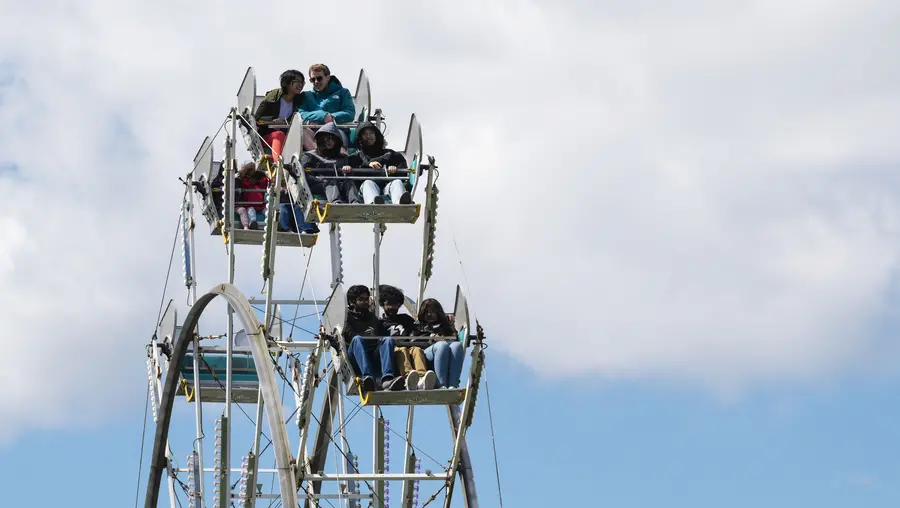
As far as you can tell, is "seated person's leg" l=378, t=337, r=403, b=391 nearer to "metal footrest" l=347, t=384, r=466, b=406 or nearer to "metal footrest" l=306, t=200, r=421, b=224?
"metal footrest" l=347, t=384, r=466, b=406

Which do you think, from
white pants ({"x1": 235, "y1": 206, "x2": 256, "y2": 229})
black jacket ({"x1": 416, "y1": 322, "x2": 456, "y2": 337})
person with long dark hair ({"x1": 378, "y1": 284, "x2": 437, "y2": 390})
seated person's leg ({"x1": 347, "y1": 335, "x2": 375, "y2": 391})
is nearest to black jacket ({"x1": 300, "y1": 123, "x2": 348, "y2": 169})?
person with long dark hair ({"x1": 378, "y1": 284, "x2": 437, "y2": 390})

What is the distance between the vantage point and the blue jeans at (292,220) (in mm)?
29875

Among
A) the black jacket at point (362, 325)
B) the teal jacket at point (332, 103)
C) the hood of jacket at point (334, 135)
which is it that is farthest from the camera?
the teal jacket at point (332, 103)

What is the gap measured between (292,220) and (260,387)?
12.4 feet

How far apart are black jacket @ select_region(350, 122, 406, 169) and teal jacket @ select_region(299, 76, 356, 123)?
79.1 inches

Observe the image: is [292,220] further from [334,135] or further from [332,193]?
[332,193]

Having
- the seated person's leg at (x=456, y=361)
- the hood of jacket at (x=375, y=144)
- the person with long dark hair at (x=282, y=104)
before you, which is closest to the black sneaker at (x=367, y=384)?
the seated person's leg at (x=456, y=361)

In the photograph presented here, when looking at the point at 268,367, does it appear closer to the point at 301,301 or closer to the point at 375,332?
the point at 375,332

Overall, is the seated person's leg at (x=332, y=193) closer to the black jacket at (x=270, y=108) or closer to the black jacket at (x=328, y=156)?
the black jacket at (x=328, y=156)

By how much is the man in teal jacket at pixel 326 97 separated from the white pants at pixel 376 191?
3.19m

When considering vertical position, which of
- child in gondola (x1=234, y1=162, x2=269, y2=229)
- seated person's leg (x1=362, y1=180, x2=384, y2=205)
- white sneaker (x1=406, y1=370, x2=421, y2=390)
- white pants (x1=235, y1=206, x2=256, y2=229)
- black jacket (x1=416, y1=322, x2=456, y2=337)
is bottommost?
white sneaker (x1=406, y1=370, x2=421, y2=390)

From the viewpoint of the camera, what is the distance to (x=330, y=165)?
27.2 meters

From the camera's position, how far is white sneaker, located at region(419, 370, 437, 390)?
25734 mm

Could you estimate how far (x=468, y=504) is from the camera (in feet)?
93.0
